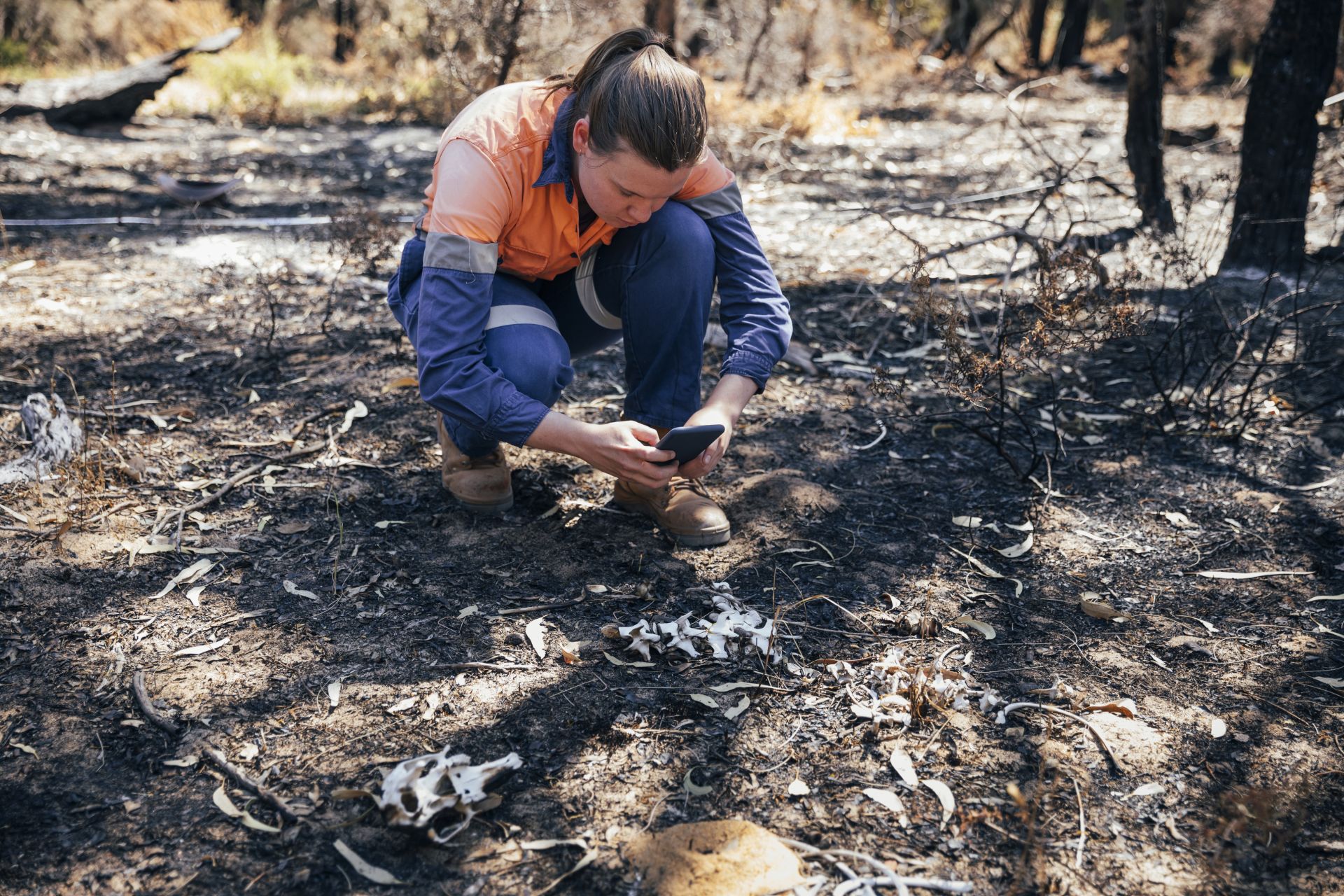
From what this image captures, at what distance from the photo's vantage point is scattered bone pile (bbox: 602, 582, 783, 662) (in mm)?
2137

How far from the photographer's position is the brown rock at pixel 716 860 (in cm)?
156

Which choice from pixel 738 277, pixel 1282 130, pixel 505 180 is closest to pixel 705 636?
pixel 738 277

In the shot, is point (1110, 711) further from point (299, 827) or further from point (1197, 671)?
point (299, 827)

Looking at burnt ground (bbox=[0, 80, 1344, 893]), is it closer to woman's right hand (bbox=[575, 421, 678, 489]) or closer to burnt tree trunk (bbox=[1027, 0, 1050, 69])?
woman's right hand (bbox=[575, 421, 678, 489])

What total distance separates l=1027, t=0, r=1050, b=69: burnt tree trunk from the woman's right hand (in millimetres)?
16681

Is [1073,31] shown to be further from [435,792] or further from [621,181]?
[435,792]

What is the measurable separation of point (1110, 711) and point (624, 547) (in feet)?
3.97

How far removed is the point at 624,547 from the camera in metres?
2.57

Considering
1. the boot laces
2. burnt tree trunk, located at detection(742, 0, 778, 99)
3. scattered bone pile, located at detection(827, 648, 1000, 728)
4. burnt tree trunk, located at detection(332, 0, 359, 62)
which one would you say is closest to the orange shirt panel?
the boot laces

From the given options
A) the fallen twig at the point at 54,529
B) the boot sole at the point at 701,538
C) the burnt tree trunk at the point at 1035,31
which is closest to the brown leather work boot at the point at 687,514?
the boot sole at the point at 701,538

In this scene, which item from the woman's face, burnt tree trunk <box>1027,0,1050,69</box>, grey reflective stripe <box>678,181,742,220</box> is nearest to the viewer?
the woman's face

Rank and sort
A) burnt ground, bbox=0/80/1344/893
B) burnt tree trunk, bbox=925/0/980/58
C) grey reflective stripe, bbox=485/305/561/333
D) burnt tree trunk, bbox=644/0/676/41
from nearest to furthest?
burnt ground, bbox=0/80/1344/893
grey reflective stripe, bbox=485/305/561/333
burnt tree trunk, bbox=644/0/676/41
burnt tree trunk, bbox=925/0/980/58

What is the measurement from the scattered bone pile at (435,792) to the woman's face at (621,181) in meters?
1.17

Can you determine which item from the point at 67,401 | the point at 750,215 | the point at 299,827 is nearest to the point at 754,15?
the point at 750,215
